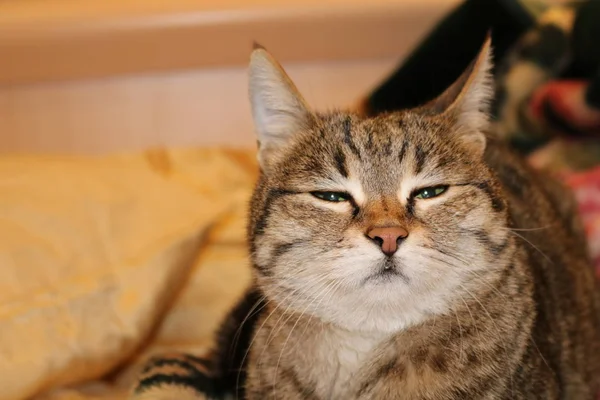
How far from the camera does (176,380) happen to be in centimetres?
126

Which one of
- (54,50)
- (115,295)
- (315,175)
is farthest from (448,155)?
(54,50)

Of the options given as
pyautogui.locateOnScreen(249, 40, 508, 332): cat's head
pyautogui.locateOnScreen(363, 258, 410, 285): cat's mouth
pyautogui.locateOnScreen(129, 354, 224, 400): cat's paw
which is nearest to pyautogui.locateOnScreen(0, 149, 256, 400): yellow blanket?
pyautogui.locateOnScreen(129, 354, 224, 400): cat's paw

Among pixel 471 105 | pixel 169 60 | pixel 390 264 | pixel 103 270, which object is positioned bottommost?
pixel 103 270

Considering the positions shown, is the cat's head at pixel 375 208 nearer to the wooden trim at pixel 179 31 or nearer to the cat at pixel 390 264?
the cat at pixel 390 264

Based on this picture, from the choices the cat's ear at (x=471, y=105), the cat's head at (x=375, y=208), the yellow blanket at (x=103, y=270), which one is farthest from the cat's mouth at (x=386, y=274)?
the yellow blanket at (x=103, y=270)

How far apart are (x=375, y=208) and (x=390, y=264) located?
0.35 feet

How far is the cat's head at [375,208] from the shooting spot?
97 cm

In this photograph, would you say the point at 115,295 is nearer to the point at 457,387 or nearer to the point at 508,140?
the point at 457,387

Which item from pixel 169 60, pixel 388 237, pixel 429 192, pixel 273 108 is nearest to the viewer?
pixel 388 237

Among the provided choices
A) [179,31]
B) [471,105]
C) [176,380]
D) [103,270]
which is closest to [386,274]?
[471,105]

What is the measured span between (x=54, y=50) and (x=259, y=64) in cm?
125

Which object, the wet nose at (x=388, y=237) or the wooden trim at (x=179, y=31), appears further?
the wooden trim at (x=179, y=31)

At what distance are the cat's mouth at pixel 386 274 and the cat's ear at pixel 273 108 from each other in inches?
13.3

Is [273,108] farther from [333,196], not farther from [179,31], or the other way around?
[179,31]
